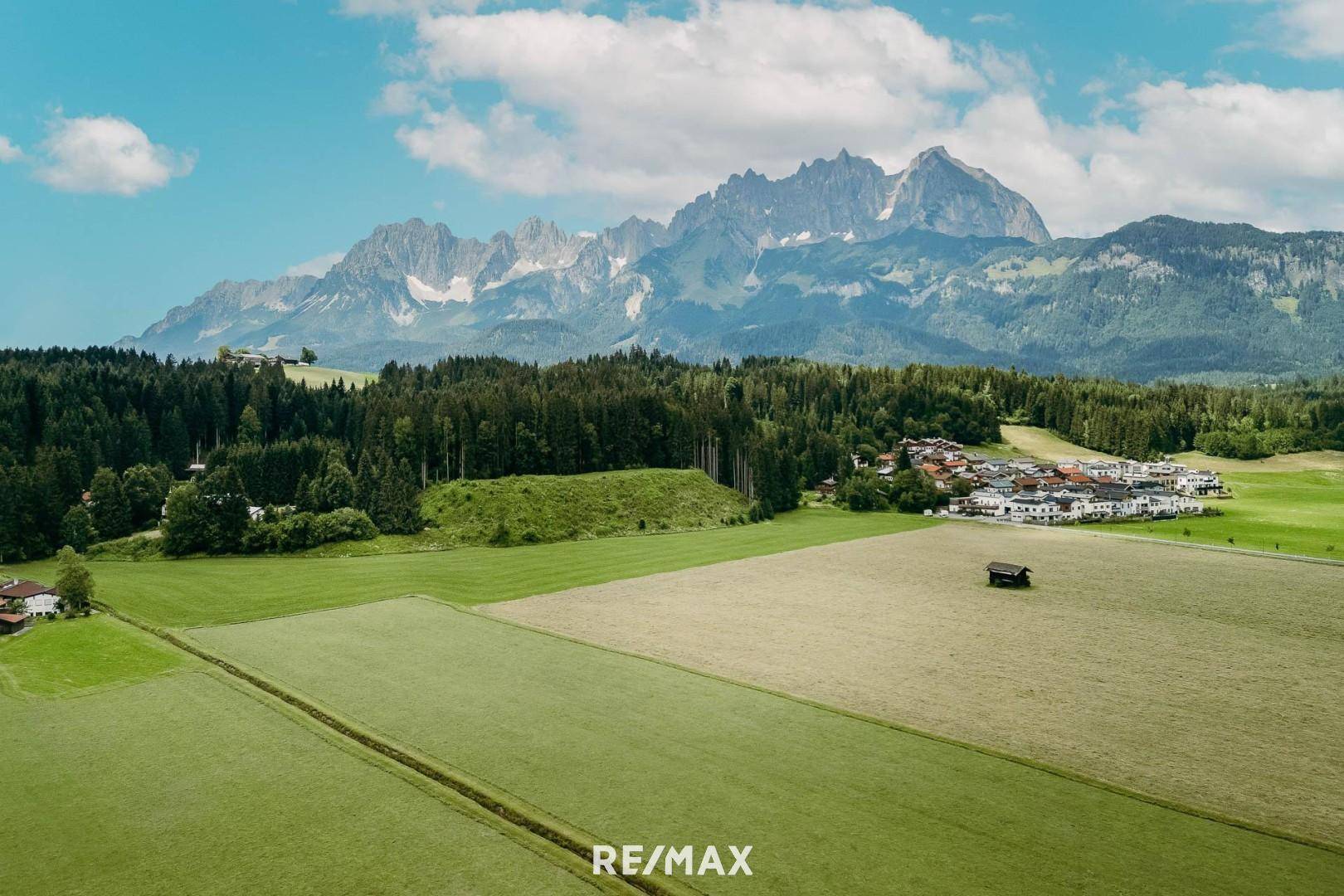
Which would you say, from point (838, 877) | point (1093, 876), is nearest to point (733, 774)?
point (838, 877)

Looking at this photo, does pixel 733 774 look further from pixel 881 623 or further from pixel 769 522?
pixel 769 522

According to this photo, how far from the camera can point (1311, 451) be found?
17062 centimetres

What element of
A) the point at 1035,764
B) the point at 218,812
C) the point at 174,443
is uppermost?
the point at 174,443

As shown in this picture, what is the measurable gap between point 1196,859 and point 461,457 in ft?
311

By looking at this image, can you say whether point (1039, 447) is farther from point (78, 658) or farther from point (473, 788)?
point (78, 658)

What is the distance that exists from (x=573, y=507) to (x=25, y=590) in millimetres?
54690

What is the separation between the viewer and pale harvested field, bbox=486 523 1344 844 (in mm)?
30781

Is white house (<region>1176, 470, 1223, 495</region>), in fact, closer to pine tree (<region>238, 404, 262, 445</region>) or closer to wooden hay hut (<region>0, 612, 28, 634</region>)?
wooden hay hut (<region>0, 612, 28, 634</region>)

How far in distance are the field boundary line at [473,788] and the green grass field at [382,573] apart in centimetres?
1902

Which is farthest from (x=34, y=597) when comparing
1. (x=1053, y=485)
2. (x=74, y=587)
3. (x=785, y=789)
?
(x=1053, y=485)

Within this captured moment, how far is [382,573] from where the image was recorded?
70.0m

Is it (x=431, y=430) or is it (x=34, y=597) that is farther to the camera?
(x=431, y=430)

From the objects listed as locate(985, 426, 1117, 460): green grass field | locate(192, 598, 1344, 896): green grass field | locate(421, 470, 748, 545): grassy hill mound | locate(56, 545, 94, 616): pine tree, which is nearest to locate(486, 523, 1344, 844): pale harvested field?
locate(192, 598, 1344, 896): green grass field

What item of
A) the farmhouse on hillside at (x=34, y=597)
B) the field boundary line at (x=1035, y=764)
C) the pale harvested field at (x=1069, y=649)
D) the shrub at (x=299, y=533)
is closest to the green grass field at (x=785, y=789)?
the field boundary line at (x=1035, y=764)
